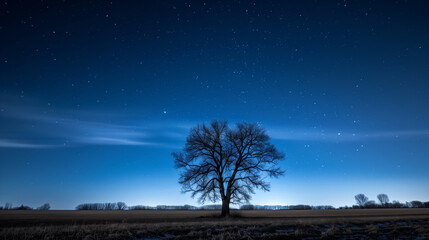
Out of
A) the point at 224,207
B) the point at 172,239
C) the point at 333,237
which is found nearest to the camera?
the point at 172,239

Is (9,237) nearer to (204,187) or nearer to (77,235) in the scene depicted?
(77,235)

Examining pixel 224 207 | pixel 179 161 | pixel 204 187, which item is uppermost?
pixel 179 161

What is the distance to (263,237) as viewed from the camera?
10172 mm

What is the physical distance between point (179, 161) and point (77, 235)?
19732 millimetres

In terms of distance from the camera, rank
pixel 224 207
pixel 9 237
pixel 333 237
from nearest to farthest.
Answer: pixel 9 237
pixel 333 237
pixel 224 207

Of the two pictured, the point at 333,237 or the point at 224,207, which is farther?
the point at 224,207

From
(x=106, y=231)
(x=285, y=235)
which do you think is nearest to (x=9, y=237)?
(x=106, y=231)

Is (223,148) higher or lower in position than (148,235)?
higher

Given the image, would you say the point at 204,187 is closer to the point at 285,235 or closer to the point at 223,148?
the point at 223,148

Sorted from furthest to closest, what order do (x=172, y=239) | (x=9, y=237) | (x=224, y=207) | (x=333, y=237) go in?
(x=224, y=207) < (x=333, y=237) < (x=172, y=239) < (x=9, y=237)

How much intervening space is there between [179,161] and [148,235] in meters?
18.6

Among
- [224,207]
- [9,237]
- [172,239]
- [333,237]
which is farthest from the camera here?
[224,207]

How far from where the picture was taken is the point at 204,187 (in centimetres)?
2844

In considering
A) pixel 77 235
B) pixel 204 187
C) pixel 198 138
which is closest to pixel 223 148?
pixel 198 138
